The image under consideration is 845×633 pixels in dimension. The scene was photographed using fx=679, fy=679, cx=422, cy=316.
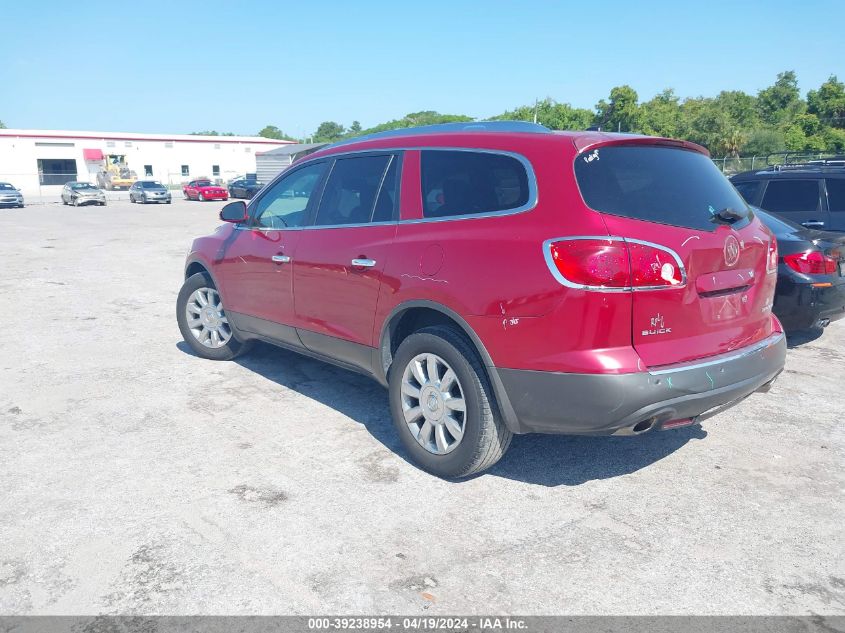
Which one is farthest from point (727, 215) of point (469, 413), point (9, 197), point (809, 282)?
point (9, 197)

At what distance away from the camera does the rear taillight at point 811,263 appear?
6.04 metres

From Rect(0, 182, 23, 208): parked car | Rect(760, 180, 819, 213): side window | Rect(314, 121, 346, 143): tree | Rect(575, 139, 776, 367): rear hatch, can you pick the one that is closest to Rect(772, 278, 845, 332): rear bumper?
Rect(760, 180, 819, 213): side window

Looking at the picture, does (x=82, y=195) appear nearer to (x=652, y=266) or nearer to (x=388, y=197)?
(x=388, y=197)

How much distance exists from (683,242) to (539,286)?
0.71 meters

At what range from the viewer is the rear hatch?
3105mm

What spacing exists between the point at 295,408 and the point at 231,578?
2.09 meters

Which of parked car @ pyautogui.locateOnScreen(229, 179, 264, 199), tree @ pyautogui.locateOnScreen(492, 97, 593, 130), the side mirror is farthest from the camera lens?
tree @ pyautogui.locateOnScreen(492, 97, 593, 130)

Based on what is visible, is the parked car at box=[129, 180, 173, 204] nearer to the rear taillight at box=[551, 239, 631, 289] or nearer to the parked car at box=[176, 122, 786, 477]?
the parked car at box=[176, 122, 786, 477]

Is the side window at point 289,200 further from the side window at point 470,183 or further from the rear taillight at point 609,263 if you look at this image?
the rear taillight at point 609,263

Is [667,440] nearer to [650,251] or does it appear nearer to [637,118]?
[650,251]

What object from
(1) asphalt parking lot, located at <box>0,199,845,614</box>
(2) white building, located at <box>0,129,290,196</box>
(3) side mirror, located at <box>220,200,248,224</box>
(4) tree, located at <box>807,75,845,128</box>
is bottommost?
(1) asphalt parking lot, located at <box>0,199,845,614</box>

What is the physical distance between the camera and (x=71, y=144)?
59.8 metres

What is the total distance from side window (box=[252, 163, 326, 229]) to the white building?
5527 cm

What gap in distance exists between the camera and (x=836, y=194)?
758cm
